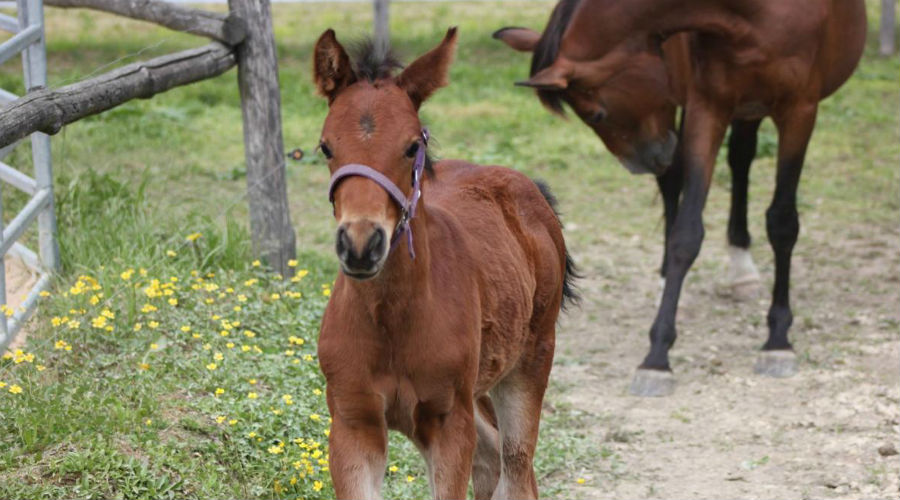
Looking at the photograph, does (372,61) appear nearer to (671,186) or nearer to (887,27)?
(671,186)

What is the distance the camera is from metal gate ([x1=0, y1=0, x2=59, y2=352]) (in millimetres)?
5141

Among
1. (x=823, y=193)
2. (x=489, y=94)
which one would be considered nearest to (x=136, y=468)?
(x=823, y=193)

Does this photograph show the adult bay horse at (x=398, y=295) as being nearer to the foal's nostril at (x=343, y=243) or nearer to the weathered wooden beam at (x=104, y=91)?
the foal's nostril at (x=343, y=243)

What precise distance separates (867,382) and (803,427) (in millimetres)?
677

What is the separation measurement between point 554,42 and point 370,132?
367cm

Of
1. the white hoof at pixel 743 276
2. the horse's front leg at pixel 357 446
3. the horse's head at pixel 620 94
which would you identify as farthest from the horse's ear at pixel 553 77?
the horse's front leg at pixel 357 446

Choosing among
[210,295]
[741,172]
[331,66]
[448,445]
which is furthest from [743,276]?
[331,66]

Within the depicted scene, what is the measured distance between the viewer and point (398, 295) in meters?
3.39

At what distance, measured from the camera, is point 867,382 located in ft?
20.3

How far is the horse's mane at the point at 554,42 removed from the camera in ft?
21.9

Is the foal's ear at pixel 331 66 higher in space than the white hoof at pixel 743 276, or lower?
higher

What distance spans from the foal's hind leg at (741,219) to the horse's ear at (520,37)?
1589mm

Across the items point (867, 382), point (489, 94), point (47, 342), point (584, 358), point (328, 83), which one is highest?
point (328, 83)

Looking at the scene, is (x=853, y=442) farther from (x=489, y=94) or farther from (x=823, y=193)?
(x=489, y=94)
